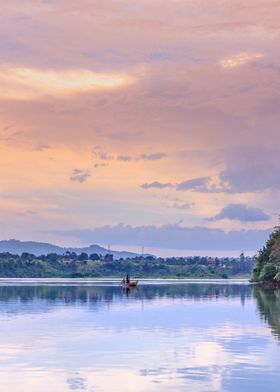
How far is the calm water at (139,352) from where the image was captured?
29.5 metres

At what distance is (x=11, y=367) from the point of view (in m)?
32.9

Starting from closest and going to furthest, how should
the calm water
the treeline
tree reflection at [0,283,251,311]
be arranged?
the calm water
tree reflection at [0,283,251,311]
the treeline

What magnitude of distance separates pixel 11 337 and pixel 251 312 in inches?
1039

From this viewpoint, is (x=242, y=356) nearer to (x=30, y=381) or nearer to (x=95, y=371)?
(x=95, y=371)

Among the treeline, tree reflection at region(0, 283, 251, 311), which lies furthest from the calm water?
the treeline

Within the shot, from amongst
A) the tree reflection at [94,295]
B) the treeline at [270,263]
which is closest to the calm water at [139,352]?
the tree reflection at [94,295]

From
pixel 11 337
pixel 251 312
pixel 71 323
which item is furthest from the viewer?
pixel 251 312

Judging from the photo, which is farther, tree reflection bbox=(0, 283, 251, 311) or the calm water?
tree reflection bbox=(0, 283, 251, 311)

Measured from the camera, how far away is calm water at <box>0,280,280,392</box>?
1162 inches

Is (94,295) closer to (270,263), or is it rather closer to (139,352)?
(270,263)

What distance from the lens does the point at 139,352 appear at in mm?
37594

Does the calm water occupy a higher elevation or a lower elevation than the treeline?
lower

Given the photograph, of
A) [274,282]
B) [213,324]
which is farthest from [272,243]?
[213,324]

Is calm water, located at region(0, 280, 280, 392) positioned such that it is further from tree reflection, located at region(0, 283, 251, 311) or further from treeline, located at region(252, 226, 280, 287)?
treeline, located at region(252, 226, 280, 287)
